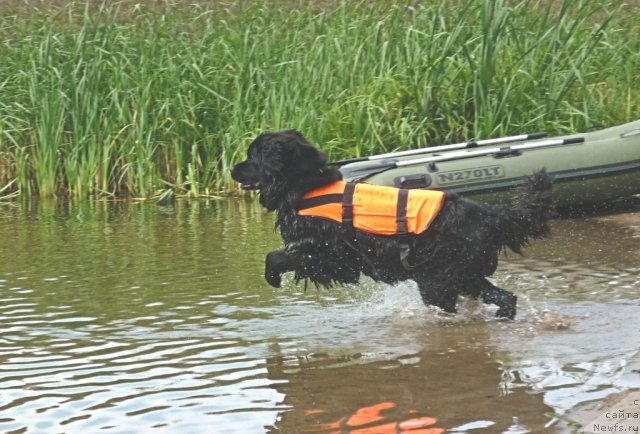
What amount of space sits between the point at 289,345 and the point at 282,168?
3.26 feet

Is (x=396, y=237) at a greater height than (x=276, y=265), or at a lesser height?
greater

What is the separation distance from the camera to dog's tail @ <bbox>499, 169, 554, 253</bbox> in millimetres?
5676

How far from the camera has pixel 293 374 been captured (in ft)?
16.3

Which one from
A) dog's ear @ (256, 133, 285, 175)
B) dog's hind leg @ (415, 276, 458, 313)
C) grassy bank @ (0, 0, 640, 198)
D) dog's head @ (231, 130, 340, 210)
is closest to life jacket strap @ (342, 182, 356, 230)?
dog's head @ (231, 130, 340, 210)

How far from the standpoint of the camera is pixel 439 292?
5820mm

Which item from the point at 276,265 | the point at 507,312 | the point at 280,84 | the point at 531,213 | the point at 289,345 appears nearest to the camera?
the point at 289,345

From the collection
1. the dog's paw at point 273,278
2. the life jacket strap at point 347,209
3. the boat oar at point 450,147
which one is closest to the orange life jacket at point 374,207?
the life jacket strap at point 347,209

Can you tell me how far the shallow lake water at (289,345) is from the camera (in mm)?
4379

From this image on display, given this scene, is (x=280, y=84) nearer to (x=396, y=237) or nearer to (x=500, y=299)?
(x=396, y=237)

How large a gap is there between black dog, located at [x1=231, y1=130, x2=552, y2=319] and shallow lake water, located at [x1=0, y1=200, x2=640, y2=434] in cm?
21

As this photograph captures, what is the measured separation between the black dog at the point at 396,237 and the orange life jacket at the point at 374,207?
1.5 inches

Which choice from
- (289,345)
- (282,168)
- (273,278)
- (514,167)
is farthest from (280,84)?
(289,345)

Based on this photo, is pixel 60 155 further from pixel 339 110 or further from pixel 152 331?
pixel 152 331

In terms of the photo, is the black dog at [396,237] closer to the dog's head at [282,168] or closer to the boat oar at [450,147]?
the dog's head at [282,168]
